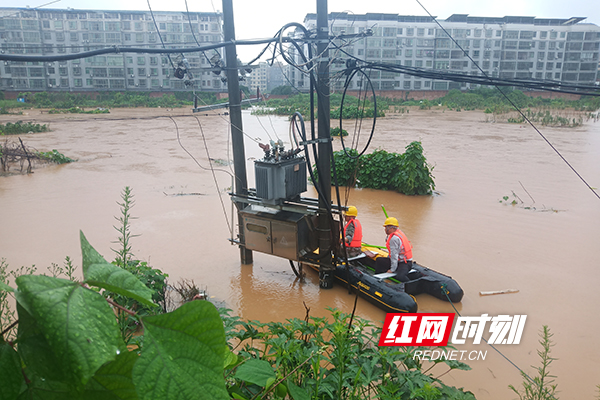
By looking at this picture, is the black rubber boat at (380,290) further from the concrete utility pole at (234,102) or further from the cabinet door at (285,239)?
the concrete utility pole at (234,102)

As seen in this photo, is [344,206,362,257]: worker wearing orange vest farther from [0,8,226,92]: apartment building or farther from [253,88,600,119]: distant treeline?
[0,8,226,92]: apartment building

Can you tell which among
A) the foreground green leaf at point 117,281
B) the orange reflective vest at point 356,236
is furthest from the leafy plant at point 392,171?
the foreground green leaf at point 117,281

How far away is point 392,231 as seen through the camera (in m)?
7.27

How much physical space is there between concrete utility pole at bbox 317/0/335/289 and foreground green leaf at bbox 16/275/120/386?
592 cm

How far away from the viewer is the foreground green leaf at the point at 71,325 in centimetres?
51

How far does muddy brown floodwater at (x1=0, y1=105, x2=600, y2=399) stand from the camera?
6508 mm

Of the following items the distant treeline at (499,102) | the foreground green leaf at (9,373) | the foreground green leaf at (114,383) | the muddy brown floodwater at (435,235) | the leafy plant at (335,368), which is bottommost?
the muddy brown floodwater at (435,235)

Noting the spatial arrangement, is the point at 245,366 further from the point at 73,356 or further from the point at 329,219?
the point at 329,219

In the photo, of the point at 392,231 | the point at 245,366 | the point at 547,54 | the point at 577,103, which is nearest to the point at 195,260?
the point at 392,231

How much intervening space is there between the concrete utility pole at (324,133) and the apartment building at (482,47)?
59893 mm

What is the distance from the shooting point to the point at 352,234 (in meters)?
7.94

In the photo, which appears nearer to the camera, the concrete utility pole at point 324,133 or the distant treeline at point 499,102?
the concrete utility pole at point 324,133

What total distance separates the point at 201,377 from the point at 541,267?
9112 millimetres

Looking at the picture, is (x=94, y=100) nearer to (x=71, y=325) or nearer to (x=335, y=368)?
(x=335, y=368)
